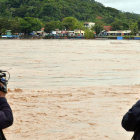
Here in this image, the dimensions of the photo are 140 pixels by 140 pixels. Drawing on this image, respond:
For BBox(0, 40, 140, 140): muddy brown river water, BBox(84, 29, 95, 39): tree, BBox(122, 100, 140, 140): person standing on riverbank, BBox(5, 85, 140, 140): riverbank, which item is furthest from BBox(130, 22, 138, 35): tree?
BBox(122, 100, 140, 140): person standing on riverbank

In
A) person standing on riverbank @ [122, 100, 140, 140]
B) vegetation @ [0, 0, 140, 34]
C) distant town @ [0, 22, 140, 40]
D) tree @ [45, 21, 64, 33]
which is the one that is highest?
vegetation @ [0, 0, 140, 34]

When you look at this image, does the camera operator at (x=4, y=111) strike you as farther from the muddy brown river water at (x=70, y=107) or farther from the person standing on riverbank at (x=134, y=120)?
the muddy brown river water at (x=70, y=107)

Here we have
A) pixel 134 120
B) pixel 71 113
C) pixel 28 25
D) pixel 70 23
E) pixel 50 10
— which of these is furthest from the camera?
pixel 50 10

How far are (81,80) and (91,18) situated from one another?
181 m

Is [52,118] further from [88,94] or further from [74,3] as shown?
[74,3]

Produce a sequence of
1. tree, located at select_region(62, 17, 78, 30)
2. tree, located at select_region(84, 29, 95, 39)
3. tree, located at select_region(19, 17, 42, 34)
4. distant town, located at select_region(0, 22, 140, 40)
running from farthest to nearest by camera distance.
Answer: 1. tree, located at select_region(62, 17, 78, 30)
2. tree, located at select_region(19, 17, 42, 34)
3. distant town, located at select_region(0, 22, 140, 40)
4. tree, located at select_region(84, 29, 95, 39)

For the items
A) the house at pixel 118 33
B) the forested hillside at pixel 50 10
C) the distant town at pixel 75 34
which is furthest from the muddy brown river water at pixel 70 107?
the forested hillside at pixel 50 10

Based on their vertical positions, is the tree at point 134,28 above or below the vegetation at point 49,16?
below

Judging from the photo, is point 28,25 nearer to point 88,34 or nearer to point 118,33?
point 88,34

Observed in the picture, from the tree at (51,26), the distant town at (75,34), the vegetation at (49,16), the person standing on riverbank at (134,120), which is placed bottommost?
the distant town at (75,34)

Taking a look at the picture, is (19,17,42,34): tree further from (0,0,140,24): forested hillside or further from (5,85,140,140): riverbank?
(5,85,140,140): riverbank

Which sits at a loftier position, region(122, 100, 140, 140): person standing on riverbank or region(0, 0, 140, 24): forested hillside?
region(0, 0, 140, 24): forested hillside

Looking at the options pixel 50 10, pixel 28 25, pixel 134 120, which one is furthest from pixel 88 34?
pixel 134 120

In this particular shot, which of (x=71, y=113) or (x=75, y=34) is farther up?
(x=71, y=113)
